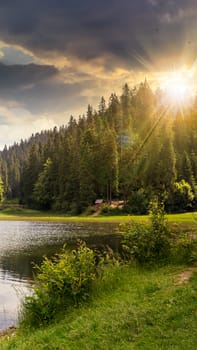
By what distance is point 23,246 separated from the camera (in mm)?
32812

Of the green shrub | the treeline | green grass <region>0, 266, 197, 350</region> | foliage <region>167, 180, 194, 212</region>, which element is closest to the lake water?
green grass <region>0, 266, 197, 350</region>

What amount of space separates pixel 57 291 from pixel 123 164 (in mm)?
71384

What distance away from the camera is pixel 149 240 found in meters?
14.9

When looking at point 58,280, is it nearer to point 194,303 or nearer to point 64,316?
point 64,316

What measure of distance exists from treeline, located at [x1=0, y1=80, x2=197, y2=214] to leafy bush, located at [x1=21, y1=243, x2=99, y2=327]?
51.1 metres

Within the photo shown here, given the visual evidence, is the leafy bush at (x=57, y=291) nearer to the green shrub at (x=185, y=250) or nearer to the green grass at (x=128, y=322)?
the green grass at (x=128, y=322)

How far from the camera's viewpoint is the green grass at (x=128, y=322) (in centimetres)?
760

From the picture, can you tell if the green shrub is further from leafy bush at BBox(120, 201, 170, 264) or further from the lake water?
the lake water

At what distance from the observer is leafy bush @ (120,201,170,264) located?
14.8 metres

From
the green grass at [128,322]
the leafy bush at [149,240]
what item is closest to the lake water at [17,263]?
the green grass at [128,322]

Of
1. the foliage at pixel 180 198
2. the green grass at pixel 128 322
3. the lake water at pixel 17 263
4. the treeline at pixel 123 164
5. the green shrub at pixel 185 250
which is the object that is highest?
the treeline at pixel 123 164

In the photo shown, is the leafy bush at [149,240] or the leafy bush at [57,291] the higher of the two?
the leafy bush at [149,240]

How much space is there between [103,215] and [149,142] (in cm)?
2076

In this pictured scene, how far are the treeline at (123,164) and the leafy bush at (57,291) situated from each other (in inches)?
2013
